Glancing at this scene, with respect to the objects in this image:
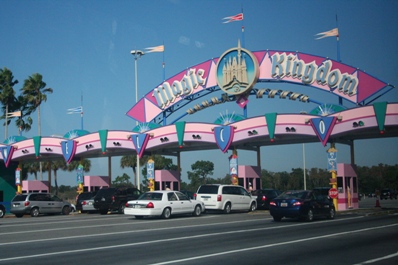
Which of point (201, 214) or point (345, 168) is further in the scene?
point (345, 168)

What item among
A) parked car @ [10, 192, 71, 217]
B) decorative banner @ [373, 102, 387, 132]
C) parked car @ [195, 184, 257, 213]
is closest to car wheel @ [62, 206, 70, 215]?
parked car @ [10, 192, 71, 217]

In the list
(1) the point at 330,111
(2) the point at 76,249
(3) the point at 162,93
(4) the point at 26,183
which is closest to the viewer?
(2) the point at 76,249

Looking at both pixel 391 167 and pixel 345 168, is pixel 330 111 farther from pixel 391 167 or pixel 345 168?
pixel 391 167

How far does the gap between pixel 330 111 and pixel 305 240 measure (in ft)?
65.5

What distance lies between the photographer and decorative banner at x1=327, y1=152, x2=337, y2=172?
34.8m

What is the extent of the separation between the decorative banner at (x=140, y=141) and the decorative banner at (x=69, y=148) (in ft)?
20.1

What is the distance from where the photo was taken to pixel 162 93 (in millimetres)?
45688

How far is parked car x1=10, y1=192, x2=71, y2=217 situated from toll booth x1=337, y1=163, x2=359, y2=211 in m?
19.4

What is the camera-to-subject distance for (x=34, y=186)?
5038cm

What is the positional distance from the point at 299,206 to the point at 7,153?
34116 millimetres

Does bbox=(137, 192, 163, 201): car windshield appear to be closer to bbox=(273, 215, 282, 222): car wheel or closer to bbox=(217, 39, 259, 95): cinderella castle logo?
bbox=(273, 215, 282, 222): car wheel

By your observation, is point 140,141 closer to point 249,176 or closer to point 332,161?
point 249,176

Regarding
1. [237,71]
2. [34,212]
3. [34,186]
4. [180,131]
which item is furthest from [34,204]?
[237,71]

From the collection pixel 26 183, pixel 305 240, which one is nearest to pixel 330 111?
pixel 305 240
